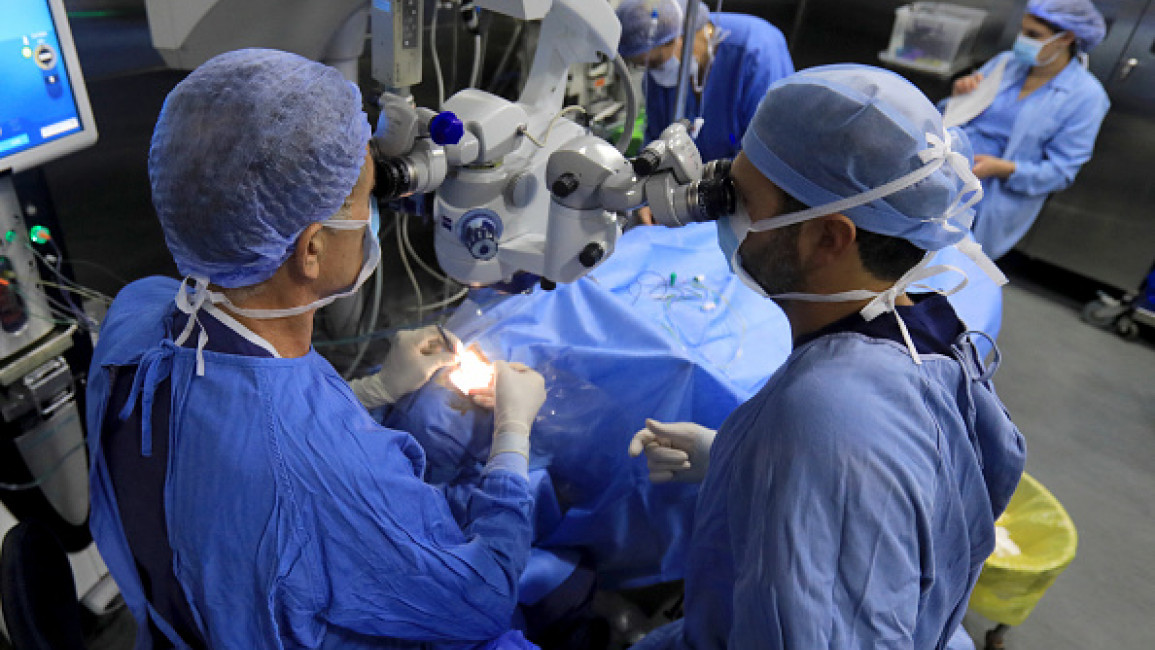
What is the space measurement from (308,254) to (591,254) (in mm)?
416

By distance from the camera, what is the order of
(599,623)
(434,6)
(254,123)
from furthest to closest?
(434,6) < (599,623) < (254,123)

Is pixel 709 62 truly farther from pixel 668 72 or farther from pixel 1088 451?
pixel 1088 451

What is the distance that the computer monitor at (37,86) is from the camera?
1188 mm

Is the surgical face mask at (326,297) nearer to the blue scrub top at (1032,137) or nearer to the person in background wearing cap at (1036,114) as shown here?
the person in background wearing cap at (1036,114)

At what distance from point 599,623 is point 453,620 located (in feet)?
2.38

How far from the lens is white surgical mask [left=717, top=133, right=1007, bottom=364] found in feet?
2.84

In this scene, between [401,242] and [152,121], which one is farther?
[401,242]

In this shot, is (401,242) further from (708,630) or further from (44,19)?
(708,630)

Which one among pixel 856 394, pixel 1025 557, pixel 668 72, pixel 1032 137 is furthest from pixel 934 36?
pixel 856 394

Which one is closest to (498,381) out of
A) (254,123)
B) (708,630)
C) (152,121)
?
(708,630)

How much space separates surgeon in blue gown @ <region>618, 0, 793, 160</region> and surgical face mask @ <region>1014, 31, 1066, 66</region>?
40.9 inches

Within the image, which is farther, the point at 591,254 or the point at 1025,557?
the point at 1025,557

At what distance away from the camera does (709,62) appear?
2.31 metres

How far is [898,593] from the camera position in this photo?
2.87ft
